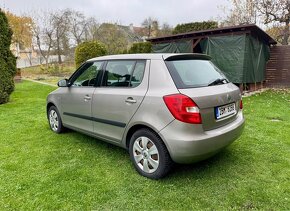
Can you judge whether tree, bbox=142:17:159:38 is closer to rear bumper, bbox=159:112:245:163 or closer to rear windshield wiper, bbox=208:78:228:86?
rear windshield wiper, bbox=208:78:228:86

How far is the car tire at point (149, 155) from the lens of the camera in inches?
112

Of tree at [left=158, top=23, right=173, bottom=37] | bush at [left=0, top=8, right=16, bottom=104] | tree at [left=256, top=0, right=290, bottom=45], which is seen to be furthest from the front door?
tree at [left=158, top=23, right=173, bottom=37]

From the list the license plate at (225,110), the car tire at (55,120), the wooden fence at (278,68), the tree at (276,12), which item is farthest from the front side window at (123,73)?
the tree at (276,12)

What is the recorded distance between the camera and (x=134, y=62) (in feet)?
10.8

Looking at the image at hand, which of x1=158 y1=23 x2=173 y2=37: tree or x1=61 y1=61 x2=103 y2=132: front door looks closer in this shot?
x1=61 y1=61 x2=103 y2=132: front door

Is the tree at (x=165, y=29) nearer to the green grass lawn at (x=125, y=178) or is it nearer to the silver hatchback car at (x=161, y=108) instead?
the green grass lawn at (x=125, y=178)

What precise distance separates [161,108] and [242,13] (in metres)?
18.5

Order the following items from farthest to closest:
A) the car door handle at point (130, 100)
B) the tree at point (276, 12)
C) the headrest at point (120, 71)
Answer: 1. the tree at point (276, 12)
2. the headrest at point (120, 71)
3. the car door handle at point (130, 100)

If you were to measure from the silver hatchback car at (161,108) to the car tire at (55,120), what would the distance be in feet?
3.85

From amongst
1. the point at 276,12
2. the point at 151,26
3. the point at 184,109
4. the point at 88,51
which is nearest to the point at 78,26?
the point at 151,26

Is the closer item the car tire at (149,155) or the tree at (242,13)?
the car tire at (149,155)

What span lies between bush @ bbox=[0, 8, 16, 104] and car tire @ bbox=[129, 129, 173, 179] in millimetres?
6886

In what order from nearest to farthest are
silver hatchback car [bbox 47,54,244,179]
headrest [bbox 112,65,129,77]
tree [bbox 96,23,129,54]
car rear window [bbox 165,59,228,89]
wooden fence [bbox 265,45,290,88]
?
silver hatchback car [bbox 47,54,244,179] → car rear window [bbox 165,59,228,89] → headrest [bbox 112,65,129,77] → wooden fence [bbox 265,45,290,88] → tree [bbox 96,23,129,54]

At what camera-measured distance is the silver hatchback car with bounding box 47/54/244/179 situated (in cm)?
268
